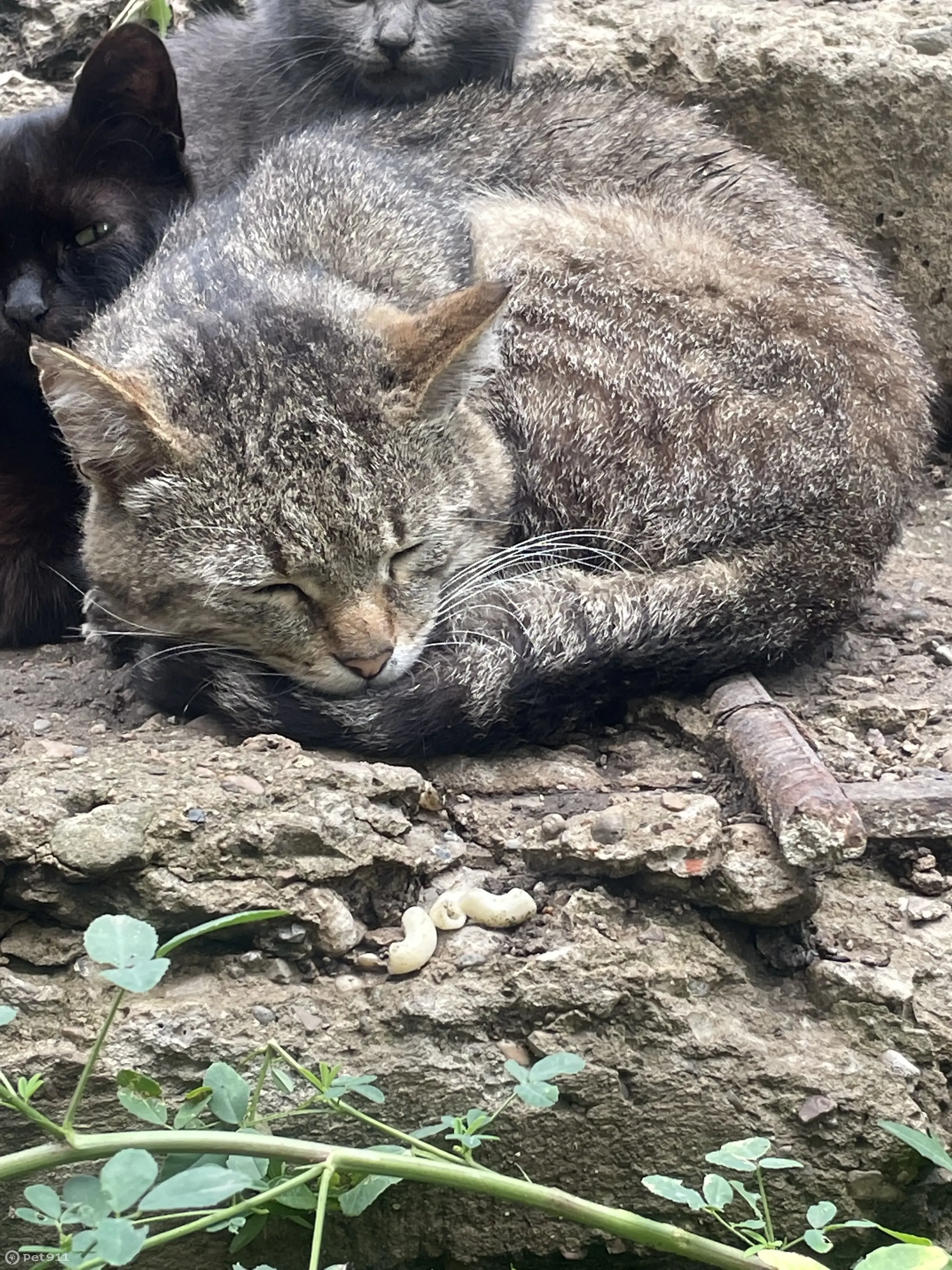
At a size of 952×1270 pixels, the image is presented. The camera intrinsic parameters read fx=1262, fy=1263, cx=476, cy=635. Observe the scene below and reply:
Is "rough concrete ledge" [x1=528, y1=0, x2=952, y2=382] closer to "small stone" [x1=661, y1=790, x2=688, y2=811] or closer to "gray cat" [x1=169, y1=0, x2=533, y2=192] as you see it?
"gray cat" [x1=169, y1=0, x2=533, y2=192]

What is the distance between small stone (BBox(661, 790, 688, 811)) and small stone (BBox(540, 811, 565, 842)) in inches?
8.8

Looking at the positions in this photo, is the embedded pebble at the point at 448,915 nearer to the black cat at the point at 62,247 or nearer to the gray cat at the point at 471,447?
the gray cat at the point at 471,447

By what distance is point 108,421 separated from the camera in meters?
2.92

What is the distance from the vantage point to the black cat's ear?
12.8ft

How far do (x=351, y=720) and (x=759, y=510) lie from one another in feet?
4.22

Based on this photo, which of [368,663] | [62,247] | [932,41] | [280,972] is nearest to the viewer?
[280,972]

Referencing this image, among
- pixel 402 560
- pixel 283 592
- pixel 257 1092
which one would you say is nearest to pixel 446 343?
pixel 402 560

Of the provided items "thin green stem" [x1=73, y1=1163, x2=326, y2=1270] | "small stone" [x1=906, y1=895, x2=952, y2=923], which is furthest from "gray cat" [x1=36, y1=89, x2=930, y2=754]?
"thin green stem" [x1=73, y1=1163, x2=326, y2=1270]

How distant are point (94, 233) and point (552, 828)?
8.24 ft

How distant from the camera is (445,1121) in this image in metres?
1.93

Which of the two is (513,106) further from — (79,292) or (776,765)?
(776,765)

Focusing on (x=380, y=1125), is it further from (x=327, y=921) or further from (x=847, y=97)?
(x=847, y=97)

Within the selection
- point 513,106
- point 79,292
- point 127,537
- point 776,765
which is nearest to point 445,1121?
point 776,765

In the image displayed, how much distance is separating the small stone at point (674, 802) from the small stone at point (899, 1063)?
620mm
